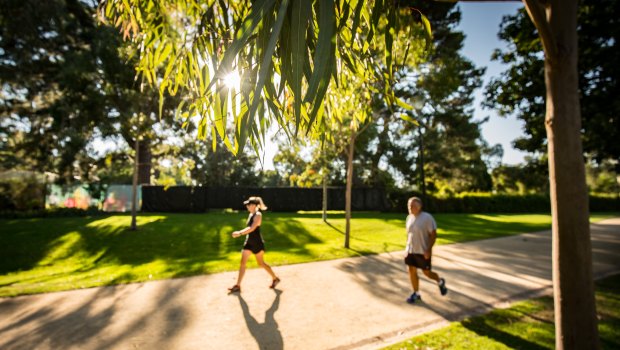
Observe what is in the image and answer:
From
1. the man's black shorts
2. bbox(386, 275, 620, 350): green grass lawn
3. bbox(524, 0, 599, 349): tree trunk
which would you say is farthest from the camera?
the man's black shorts

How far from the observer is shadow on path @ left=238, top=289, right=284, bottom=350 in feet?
14.0

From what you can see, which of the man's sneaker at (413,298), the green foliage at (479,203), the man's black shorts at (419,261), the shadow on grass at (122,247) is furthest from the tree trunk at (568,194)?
the green foliage at (479,203)

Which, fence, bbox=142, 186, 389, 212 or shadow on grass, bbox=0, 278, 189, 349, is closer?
shadow on grass, bbox=0, 278, 189, 349

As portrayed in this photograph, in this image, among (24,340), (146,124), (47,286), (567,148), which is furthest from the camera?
(146,124)

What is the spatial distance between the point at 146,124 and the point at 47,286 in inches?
350

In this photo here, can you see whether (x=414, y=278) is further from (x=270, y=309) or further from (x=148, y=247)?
(x=148, y=247)

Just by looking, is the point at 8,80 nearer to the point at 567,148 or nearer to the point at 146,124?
the point at 146,124

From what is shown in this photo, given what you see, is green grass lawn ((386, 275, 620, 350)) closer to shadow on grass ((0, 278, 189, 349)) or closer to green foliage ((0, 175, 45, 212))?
shadow on grass ((0, 278, 189, 349))

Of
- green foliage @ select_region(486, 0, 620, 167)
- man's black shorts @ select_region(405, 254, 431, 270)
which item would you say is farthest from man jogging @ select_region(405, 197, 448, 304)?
green foliage @ select_region(486, 0, 620, 167)

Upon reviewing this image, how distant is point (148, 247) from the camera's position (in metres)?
12.0

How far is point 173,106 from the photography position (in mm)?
21281

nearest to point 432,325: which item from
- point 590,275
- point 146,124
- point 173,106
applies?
point 590,275

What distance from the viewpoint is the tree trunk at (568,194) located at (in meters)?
2.86

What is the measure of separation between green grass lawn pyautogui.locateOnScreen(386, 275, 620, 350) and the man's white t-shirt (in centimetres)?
131
